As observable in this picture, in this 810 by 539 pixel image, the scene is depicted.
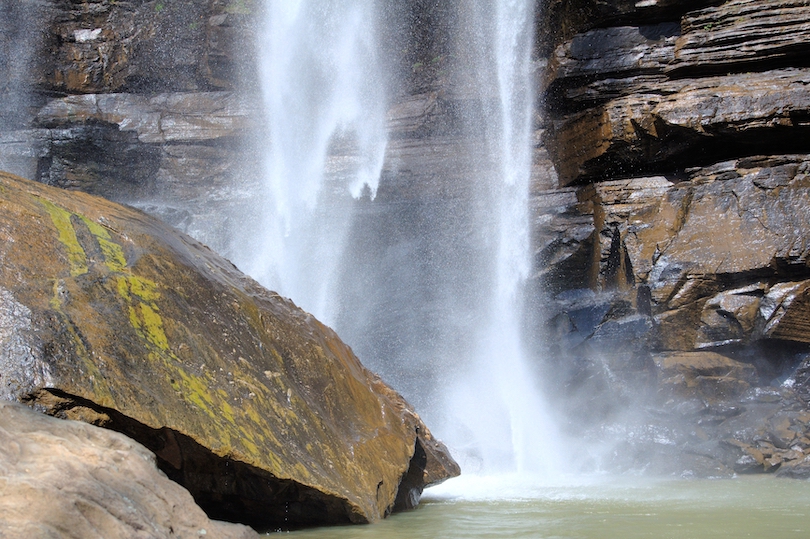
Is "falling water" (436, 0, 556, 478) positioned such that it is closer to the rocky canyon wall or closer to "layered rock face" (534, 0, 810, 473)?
the rocky canyon wall

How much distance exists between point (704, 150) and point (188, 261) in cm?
1021

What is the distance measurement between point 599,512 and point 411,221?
9983 mm

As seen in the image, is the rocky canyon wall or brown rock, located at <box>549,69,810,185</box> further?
brown rock, located at <box>549,69,810,185</box>

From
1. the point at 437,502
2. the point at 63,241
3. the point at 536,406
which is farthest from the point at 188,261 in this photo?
the point at 536,406

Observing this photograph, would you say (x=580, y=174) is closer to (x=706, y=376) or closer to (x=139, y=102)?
(x=706, y=376)

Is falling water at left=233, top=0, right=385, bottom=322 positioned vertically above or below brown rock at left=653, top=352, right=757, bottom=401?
above

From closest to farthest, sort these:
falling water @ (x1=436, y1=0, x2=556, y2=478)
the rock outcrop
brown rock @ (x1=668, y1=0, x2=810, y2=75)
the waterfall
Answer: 1. the rock outcrop
2. falling water @ (x1=436, y1=0, x2=556, y2=478)
3. brown rock @ (x1=668, y1=0, x2=810, y2=75)
4. the waterfall

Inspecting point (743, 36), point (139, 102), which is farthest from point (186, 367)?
point (139, 102)

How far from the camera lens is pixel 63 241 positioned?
427cm

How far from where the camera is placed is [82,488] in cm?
274

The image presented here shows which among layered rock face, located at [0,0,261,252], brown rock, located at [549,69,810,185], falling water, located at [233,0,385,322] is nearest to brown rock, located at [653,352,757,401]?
brown rock, located at [549,69,810,185]

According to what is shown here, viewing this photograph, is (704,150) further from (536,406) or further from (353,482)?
(353,482)

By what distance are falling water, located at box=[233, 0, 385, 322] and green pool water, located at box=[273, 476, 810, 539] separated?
25.1ft

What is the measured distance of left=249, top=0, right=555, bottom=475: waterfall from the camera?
12.4m
